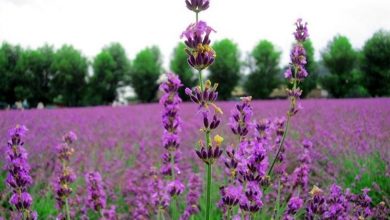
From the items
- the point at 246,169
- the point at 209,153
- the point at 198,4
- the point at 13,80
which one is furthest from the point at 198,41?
the point at 13,80

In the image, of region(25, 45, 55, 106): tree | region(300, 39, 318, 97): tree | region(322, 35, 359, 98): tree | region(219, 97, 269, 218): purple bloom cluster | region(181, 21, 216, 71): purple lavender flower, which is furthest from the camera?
region(25, 45, 55, 106): tree

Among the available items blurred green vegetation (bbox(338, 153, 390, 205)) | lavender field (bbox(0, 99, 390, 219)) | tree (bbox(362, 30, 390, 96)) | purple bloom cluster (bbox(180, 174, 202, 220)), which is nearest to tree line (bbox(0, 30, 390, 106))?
tree (bbox(362, 30, 390, 96))

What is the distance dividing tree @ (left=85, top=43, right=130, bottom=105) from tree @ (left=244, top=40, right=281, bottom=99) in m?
12.3

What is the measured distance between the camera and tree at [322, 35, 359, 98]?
36.1 meters

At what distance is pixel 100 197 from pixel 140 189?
1463 mm

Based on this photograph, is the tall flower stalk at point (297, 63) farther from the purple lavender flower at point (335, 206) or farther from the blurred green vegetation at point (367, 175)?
the blurred green vegetation at point (367, 175)

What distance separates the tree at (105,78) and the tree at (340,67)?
1890cm

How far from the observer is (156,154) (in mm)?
5789

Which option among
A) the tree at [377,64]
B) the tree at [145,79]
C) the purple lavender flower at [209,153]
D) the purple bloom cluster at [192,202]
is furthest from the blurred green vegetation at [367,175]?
the tree at [145,79]

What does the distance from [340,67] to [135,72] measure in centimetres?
1867

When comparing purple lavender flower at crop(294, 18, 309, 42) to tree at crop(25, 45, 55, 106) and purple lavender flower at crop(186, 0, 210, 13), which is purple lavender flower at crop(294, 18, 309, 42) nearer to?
purple lavender flower at crop(186, 0, 210, 13)

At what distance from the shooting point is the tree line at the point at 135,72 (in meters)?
37.4

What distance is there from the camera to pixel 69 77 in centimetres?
3884

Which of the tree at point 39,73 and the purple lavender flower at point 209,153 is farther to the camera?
the tree at point 39,73
